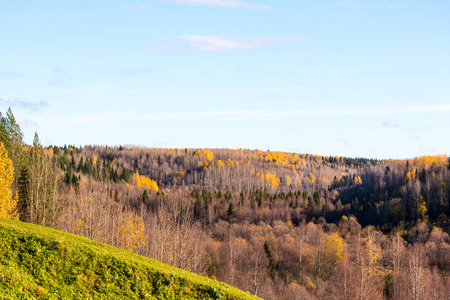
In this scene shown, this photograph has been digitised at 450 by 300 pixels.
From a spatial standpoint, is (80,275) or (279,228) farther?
(279,228)

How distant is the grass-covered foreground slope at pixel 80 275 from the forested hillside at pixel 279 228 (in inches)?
1007

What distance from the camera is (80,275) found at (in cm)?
2086

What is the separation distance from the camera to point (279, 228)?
119375 mm

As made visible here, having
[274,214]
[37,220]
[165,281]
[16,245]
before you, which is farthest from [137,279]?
[274,214]

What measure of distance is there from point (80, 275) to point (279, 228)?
103m

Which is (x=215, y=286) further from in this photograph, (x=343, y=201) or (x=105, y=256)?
(x=343, y=201)

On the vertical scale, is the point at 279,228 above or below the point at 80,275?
below

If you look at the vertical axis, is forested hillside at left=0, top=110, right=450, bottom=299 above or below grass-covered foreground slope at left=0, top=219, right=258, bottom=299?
below

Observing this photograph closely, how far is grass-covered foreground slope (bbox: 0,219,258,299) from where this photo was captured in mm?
18969

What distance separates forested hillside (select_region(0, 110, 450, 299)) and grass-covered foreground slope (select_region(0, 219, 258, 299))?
25.6 m

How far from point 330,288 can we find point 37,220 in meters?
51.8

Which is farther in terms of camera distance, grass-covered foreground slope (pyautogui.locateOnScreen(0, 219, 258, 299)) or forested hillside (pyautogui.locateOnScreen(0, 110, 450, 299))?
forested hillside (pyautogui.locateOnScreen(0, 110, 450, 299))

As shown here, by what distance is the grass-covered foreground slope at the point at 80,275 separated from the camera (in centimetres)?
1897

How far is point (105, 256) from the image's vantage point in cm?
2327
